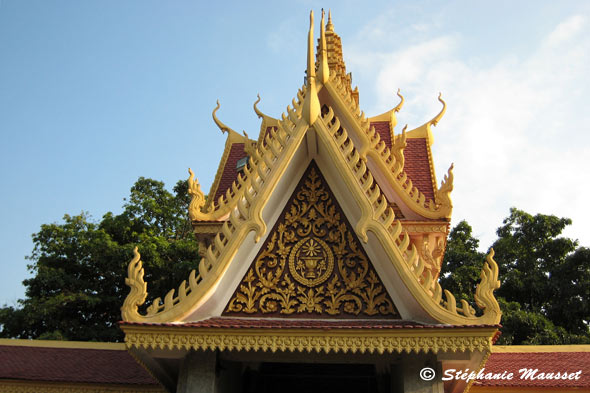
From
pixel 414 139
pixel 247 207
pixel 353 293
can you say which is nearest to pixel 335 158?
pixel 247 207

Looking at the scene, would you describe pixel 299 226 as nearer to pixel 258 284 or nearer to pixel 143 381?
pixel 258 284

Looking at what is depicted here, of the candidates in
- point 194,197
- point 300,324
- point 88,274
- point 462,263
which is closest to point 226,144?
point 194,197

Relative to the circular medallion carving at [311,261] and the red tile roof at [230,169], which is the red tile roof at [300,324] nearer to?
the circular medallion carving at [311,261]

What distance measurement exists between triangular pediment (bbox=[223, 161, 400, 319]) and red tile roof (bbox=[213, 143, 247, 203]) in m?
3.48

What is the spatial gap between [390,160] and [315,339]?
422 centimetres

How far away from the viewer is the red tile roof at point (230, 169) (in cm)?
1000

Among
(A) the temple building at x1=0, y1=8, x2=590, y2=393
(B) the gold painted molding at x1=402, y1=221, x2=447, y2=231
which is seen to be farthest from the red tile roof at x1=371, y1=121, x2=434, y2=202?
(A) the temple building at x1=0, y1=8, x2=590, y2=393

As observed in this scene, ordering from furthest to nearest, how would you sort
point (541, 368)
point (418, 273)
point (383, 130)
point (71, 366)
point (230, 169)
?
point (383, 130), point (230, 169), point (71, 366), point (541, 368), point (418, 273)

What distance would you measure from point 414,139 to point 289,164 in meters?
4.86

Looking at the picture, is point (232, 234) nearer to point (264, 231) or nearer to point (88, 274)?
point (264, 231)

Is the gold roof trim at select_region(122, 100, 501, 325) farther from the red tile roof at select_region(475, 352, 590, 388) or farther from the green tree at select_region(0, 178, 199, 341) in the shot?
the green tree at select_region(0, 178, 199, 341)

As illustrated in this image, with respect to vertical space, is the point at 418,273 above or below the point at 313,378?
above

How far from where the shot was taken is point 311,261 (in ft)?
20.7

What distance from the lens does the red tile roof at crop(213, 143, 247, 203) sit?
10.0 m
